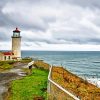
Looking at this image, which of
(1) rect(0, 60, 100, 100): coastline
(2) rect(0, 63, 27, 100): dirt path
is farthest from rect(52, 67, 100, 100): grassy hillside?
(2) rect(0, 63, 27, 100): dirt path

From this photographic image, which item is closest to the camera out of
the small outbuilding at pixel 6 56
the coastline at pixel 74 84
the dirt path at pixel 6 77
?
the coastline at pixel 74 84

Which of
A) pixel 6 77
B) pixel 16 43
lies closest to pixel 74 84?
pixel 6 77

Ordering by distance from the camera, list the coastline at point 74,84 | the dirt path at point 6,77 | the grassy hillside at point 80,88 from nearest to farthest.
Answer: the grassy hillside at point 80,88, the coastline at point 74,84, the dirt path at point 6,77

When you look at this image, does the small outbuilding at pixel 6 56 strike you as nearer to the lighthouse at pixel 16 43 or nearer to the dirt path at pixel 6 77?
the lighthouse at pixel 16 43

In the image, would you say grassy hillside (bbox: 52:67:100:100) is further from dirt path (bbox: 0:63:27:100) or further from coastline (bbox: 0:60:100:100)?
dirt path (bbox: 0:63:27:100)

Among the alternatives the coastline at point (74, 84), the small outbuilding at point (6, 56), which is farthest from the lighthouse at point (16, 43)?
the coastline at point (74, 84)

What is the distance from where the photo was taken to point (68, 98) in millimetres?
10711

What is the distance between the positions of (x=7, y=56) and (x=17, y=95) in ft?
138

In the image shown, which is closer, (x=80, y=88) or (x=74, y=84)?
(x=80, y=88)

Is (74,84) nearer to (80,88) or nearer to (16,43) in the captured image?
(80,88)

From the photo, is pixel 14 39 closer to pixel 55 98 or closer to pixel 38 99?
pixel 38 99

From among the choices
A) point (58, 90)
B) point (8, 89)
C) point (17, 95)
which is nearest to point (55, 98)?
point (58, 90)

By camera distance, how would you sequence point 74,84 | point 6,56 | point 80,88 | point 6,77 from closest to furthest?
1. point 80,88
2. point 74,84
3. point 6,77
4. point 6,56

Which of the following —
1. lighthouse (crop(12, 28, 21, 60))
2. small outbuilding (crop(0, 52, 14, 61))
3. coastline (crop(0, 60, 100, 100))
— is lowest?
coastline (crop(0, 60, 100, 100))
